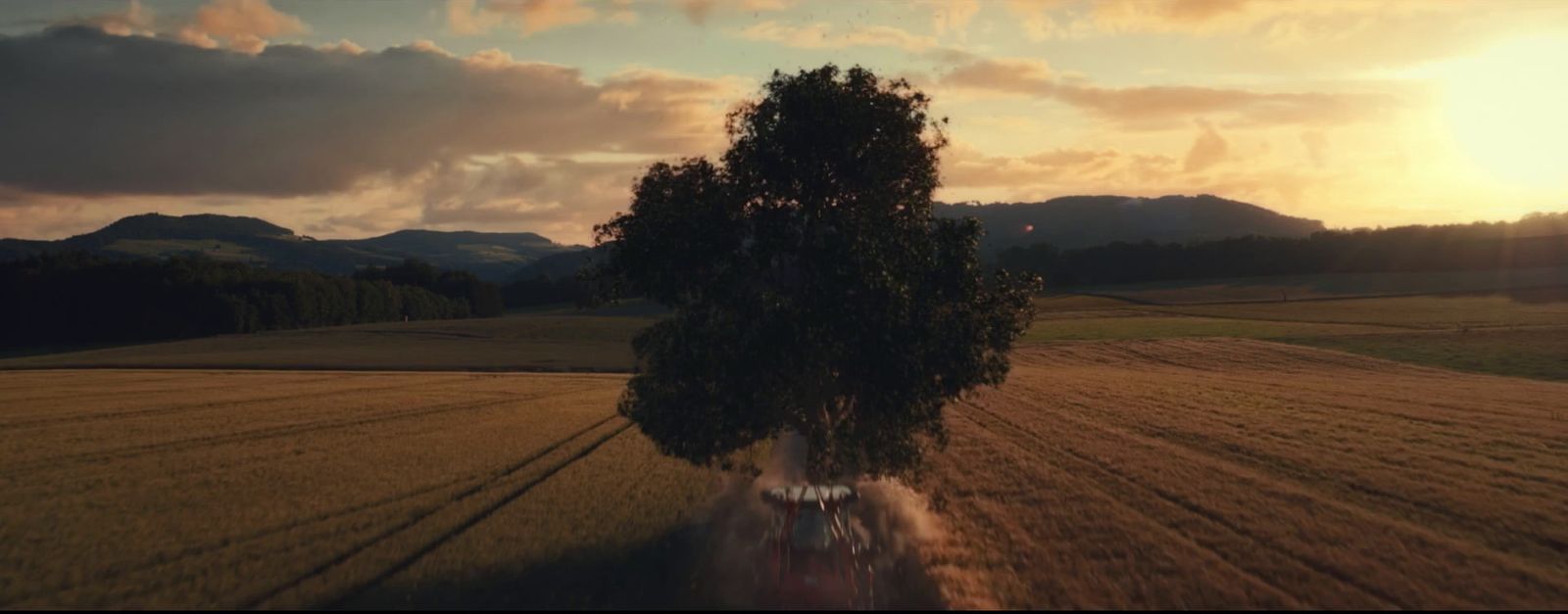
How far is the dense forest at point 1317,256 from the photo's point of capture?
13875cm

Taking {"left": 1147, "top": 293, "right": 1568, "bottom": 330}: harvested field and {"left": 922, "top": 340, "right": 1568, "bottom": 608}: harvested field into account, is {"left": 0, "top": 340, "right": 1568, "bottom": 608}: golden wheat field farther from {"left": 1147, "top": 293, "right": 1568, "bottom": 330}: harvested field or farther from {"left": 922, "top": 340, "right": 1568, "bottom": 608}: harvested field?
{"left": 1147, "top": 293, "right": 1568, "bottom": 330}: harvested field

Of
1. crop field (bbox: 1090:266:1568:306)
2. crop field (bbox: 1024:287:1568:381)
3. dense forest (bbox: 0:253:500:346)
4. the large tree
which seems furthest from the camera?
dense forest (bbox: 0:253:500:346)

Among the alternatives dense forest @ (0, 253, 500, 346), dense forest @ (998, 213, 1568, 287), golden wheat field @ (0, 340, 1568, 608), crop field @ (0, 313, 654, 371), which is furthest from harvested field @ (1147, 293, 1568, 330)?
dense forest @ (0, 253, 500, 346)

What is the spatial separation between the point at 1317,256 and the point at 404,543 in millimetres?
160983

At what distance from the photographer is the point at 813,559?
16297 mm

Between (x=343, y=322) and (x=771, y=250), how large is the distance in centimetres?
13957

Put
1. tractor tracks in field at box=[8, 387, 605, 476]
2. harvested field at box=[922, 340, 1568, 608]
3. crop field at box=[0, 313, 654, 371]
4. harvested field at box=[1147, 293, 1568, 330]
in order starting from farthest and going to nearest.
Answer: harvested field at box=[1147, 293, 1568, 330]
crop field at box=[0, 313, 654, 371]
tractor tracks in field at box=[8, 387, 605, 476]
harvested field at box=[922, 340, 1568, 608]

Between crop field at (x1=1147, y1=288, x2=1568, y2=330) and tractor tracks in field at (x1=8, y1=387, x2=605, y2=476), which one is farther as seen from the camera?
crop field at (x1=1147, y1=288, x2=1568, y2=330)

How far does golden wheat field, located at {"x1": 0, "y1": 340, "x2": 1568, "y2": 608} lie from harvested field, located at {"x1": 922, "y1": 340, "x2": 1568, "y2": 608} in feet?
0.33

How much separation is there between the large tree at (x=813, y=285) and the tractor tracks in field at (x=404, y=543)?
15.9 feet

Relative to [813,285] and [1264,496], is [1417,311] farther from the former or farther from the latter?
[813,285]

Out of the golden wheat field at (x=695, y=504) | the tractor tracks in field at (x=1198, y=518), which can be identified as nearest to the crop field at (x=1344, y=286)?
the golden wheat field at (x=695, y=504)

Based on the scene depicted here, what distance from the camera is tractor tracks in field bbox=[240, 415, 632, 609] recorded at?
16.6m

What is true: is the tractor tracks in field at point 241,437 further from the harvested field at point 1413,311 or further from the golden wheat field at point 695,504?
the harvested field at point 1413,311
